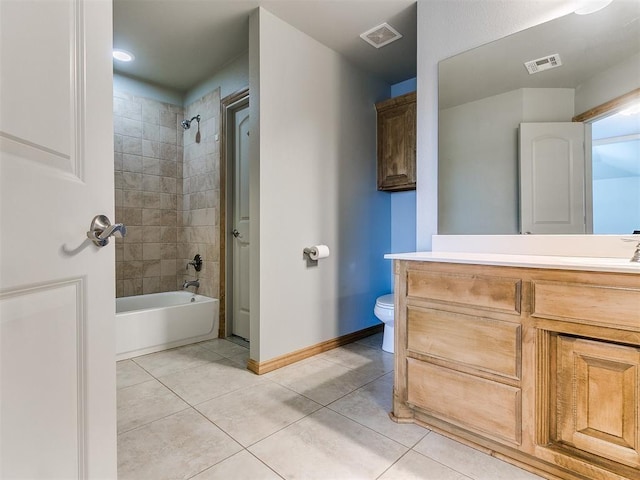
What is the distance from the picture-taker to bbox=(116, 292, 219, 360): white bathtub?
8.29ft

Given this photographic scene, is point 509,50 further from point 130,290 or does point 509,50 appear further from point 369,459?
point 130,290

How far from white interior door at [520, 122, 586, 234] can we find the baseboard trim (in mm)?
1659

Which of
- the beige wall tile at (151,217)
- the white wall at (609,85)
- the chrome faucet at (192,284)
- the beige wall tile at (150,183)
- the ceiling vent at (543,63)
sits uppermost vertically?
the ceiling vent at (543,63)

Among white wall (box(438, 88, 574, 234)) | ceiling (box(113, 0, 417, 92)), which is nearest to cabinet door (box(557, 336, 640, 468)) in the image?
white wall (box(438, 88, 574, 234))

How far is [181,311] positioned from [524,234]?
8.52 ft

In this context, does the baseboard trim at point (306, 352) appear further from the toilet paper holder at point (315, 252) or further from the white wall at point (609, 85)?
the white wall at point (609, 85)

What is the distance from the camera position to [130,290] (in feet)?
10.7

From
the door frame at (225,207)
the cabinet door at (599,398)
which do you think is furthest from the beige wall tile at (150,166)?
the cabinet door at (599,398)

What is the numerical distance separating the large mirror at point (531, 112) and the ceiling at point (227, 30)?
2.29 feet

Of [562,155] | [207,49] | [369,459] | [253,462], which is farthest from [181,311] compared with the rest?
[562,155]

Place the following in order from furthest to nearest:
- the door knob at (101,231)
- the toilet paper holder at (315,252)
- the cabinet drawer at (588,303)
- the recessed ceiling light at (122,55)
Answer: the recessed ceiling light at (122,55) → the toilet paper holder at (315,252) → the cabinet drawer at (588,303) → the door knob at (101,231)

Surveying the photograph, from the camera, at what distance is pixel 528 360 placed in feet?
4.18

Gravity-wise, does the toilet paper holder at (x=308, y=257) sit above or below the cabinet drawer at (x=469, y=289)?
above

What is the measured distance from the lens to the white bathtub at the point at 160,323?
99.4 inches
